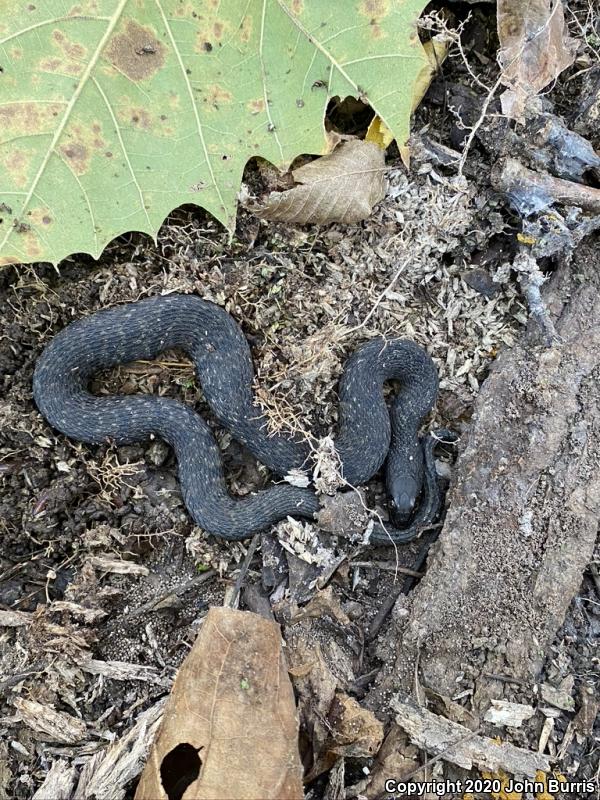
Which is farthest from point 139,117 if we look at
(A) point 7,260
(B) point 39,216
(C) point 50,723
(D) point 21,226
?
(C) point 50,723

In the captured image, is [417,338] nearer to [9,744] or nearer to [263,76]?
[263,76]

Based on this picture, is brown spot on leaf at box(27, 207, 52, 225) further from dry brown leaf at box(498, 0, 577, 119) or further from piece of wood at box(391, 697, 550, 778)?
piece of wood at box(391, 697, 550, 778)

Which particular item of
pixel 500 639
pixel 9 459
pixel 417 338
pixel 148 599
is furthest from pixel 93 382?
pixel 500 639

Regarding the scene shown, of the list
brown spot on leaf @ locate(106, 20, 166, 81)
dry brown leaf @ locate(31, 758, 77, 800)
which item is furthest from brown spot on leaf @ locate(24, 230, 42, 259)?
dry brown leaf @ locate(31, 758, 77, 800)

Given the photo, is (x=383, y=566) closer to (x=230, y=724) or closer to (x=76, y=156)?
(x=230, y=724)

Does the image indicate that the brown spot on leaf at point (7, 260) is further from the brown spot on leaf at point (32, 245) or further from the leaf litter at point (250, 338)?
the leaf litter at point (250, 338)

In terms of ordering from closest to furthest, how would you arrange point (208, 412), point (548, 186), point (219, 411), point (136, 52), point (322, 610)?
point (136, 52) → point (322, 610) → point (548, 186) → point (219, 411) → point (208, 412)

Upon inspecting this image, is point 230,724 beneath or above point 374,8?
beneath

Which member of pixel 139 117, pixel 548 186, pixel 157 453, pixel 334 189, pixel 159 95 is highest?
pixel 159 95
